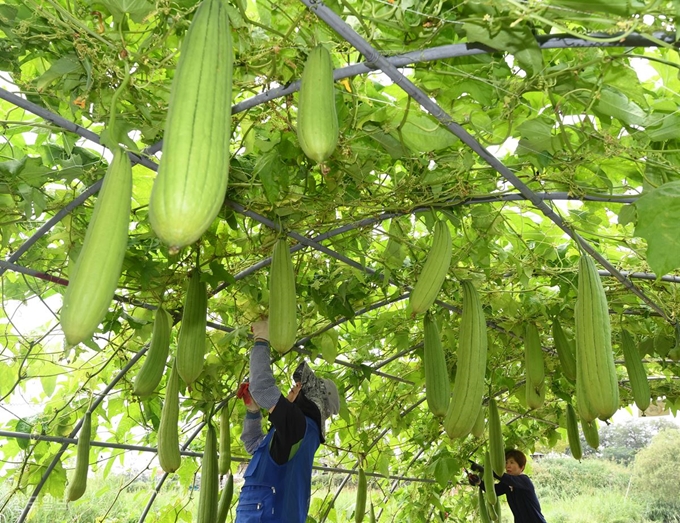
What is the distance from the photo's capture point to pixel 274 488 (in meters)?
4.63

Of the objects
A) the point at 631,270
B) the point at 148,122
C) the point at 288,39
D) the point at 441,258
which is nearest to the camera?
the point at 288,39

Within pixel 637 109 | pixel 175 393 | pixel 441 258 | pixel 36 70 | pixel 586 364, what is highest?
pixel 36 70

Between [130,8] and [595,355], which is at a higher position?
[130,8]

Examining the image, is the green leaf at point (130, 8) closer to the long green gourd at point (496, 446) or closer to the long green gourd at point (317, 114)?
the long green gourd at point (317, 114)

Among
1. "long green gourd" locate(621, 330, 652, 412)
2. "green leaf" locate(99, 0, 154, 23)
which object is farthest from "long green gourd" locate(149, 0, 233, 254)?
"long green gourd" locate(621, 330, 652, 412)

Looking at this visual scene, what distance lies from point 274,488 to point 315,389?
811 mm

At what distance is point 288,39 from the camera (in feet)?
7.62

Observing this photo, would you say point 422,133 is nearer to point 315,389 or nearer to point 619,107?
point 619,107

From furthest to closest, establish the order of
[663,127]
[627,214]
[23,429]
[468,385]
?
[23,429], [627,214], [468,385], [663,127]

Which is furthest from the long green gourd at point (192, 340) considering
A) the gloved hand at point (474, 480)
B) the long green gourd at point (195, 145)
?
the gloved hand at point (474, 480)

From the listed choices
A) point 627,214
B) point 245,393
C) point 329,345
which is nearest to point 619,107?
point 627,214

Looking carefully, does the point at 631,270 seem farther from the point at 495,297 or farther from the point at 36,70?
the point at 36,70

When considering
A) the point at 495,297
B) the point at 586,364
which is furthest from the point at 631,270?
the point at 586,364

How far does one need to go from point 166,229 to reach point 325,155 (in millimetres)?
625
